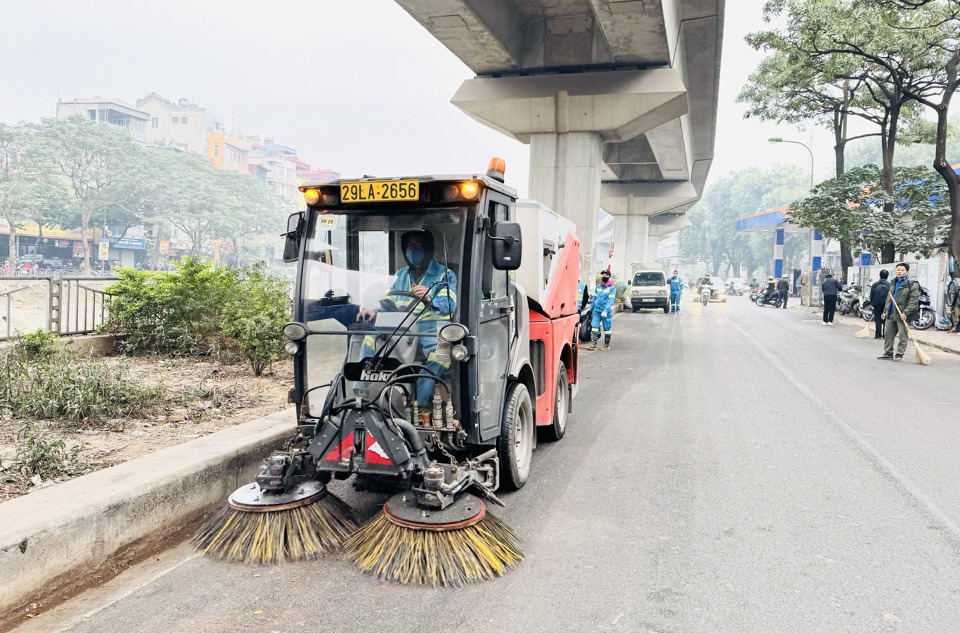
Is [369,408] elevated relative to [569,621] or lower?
elevated

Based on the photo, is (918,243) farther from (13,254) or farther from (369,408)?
(13,254)

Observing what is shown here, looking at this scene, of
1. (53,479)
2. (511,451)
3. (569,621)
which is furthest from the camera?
(511,451)

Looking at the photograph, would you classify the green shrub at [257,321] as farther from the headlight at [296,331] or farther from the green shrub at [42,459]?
the headlight at [296,331]

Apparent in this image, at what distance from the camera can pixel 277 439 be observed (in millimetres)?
5684

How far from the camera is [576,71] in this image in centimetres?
2056

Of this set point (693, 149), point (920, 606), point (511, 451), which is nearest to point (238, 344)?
point (511, 451)

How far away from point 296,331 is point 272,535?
1353 millimetres

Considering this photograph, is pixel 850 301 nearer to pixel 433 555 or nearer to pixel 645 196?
pixel 645 196

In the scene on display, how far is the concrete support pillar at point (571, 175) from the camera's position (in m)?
22.6

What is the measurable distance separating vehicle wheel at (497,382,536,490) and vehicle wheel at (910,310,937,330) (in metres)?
20.2

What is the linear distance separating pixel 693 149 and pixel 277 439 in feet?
113

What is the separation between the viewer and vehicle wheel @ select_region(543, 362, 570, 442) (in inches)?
272

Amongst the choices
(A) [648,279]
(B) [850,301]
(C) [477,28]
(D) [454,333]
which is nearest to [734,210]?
(A) [648,279]

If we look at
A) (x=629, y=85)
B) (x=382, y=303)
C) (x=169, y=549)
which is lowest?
(x=169, y=549)
